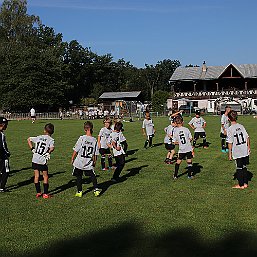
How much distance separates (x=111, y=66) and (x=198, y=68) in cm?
2925

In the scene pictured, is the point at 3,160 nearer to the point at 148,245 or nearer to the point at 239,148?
the point at 148,245

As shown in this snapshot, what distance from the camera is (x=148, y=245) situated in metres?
6.04

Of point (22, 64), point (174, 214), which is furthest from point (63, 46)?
point (174, 214)

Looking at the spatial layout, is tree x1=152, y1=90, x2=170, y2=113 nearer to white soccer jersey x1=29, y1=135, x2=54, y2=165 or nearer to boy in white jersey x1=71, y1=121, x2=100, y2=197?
boy in white jersey x1=71, y1=121, x2=100, y2=197

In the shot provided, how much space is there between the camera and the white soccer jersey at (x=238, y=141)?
9617 millimetres

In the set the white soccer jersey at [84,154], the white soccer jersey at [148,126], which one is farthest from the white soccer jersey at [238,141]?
the white soccer jersey at [148,126]

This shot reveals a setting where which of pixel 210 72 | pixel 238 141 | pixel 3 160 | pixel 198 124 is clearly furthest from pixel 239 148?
pixel 210 72

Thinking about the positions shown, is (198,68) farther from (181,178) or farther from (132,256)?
(132,256)

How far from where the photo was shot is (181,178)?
440 inches

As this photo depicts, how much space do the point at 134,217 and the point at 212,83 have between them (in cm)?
6134

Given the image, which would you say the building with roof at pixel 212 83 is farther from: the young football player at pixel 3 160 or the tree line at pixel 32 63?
the young football player at pixel 3 160

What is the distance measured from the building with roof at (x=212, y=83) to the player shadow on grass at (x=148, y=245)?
57853 mm

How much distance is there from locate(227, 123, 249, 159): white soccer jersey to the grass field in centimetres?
88

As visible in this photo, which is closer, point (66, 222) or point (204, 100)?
point (66, 222)
